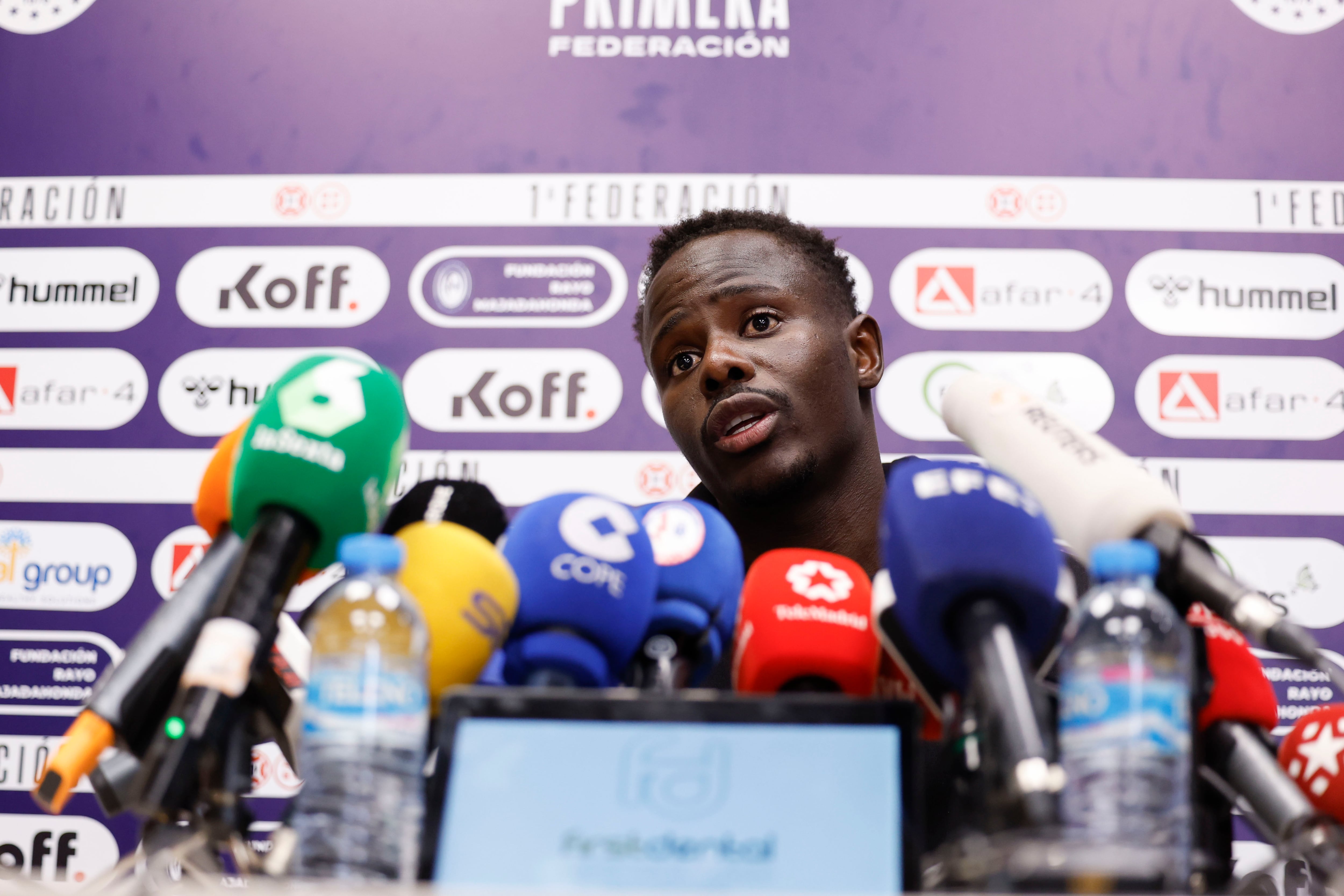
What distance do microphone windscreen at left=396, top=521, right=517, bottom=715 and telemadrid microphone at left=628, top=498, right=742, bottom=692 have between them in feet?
0.33

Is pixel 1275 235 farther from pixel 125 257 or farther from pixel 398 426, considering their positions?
pixel 125 257

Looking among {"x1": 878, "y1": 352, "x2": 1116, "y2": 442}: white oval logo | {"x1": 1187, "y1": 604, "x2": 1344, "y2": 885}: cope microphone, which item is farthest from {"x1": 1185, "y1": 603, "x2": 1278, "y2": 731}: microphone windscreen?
{"x1": 878, "y1": 352, "x2": 1116, "y2": 442}: white oval logo

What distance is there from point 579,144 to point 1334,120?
4.40ft

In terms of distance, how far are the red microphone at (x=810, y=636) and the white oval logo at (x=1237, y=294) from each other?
144cm

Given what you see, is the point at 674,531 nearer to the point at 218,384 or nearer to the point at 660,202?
the point at 660,202

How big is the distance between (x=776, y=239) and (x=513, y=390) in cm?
58

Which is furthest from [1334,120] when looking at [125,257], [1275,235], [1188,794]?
[125,257]

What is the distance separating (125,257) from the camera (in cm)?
210

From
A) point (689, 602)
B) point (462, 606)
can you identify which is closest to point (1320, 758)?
point (689, 602)

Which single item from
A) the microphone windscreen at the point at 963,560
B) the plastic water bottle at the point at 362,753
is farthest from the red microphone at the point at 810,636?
the plastic water bottle at the point at 362,753

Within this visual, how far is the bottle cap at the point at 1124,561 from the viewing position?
1.84ft

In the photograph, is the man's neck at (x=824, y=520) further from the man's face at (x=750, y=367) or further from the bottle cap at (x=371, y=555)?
the bottle cap at (x=371, y=555)

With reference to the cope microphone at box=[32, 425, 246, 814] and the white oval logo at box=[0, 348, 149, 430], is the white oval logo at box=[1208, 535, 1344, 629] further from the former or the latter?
the white oval logo at box=[0, 348, 149, 430]

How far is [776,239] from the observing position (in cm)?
165
